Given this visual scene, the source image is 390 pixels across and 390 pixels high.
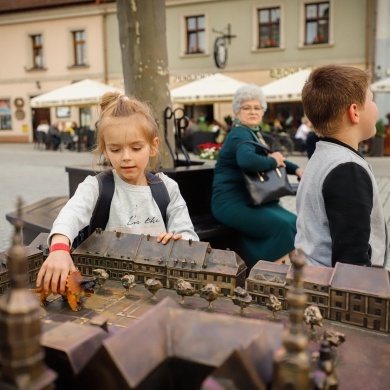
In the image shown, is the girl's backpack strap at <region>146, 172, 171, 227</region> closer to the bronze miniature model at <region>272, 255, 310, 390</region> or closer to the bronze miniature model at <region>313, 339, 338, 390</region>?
the bronze miniature model at <region>313, 339, 338, 390</region>

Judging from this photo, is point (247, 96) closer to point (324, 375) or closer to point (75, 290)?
point (75, 290)

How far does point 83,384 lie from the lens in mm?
878

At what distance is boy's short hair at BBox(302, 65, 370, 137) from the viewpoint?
203 cm

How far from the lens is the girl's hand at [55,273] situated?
4.98ft

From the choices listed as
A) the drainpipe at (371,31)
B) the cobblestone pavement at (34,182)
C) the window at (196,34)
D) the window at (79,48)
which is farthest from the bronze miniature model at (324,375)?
the window at (79,48)

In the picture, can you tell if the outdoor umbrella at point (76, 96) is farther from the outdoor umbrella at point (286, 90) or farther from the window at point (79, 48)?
the window at point (79, 48)

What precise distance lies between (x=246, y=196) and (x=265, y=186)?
22 cm

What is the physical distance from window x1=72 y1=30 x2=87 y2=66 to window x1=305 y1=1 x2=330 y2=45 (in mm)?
11060

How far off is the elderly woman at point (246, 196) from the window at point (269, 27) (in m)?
19.1

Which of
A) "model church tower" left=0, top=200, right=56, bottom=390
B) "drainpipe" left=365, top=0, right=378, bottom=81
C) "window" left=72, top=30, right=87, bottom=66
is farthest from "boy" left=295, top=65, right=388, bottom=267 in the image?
"window" left=72, top=30, right=87, bottom=66

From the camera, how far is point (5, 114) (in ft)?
96.2

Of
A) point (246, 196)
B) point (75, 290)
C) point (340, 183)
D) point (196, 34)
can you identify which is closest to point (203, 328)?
point (75, 290)

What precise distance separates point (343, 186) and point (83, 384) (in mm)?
1309

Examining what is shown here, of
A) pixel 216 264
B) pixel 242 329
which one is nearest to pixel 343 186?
pixel 216 264
